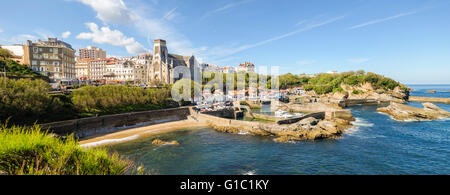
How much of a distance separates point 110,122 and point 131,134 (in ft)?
17.1

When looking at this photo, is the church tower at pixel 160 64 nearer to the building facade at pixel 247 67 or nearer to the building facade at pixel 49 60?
the building facade at pixel 49 60

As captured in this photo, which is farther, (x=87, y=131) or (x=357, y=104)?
(x=357, y=104)

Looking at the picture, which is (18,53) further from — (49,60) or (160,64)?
(160,64)

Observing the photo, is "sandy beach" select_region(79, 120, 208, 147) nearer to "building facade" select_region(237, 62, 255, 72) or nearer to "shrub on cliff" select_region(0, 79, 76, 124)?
"shrub on cliff" select_region(0, 79, 76, 124)

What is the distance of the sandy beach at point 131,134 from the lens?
24.9m

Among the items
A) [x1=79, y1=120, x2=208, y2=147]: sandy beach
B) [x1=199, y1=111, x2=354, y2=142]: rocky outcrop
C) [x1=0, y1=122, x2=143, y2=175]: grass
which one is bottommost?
[x1=79, y1=120, x2=208, y2=147]: sandy beach

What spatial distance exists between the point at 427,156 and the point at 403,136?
26.9 ft

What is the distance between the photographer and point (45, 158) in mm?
6418

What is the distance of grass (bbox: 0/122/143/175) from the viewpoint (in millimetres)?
5816

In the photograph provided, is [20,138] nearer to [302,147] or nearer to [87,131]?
[302,147]

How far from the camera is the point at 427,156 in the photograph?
21000 millimetres

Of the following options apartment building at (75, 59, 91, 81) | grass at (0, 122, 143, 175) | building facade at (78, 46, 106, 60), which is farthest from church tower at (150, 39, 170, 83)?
building facade at (78, 46, 106, 60)

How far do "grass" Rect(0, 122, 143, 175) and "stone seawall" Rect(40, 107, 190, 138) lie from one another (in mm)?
20519
